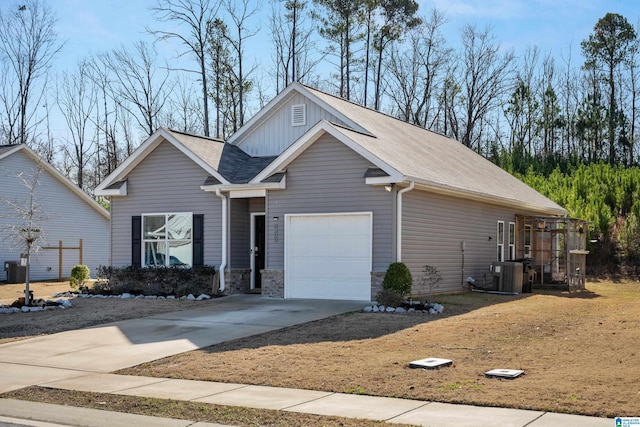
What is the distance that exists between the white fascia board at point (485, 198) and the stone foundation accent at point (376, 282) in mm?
2418

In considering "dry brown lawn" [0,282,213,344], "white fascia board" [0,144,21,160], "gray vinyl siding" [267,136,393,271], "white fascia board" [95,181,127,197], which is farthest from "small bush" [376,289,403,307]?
"white fascia board" [0,144,21,160]

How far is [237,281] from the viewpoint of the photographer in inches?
830

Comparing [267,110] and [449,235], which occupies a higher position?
[267,110]

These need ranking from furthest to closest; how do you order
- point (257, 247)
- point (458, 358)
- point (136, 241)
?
1. point (136, 241)
2. point (257, 247)
3. point (458, 358)

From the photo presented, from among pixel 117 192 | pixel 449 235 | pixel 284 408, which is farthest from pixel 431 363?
pixel 117 192

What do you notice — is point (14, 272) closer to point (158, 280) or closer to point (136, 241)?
point (136, 241)

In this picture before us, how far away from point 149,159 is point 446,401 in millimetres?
15917

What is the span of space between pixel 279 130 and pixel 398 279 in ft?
26.7

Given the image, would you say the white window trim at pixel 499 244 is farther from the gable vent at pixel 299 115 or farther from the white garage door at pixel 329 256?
the white garage door at pixel 329 256

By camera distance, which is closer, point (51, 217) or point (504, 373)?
point (504, 373)

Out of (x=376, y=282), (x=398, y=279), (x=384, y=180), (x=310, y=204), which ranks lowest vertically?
(x=376, y=282)

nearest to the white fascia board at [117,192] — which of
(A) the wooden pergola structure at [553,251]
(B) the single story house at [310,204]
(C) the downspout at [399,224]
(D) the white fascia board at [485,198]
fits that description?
(B) the single story house at [310,204]

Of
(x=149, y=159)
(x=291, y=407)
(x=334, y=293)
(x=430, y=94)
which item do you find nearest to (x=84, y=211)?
(x=149, y=159)

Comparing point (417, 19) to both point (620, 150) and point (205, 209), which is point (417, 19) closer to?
point (620, 150)
